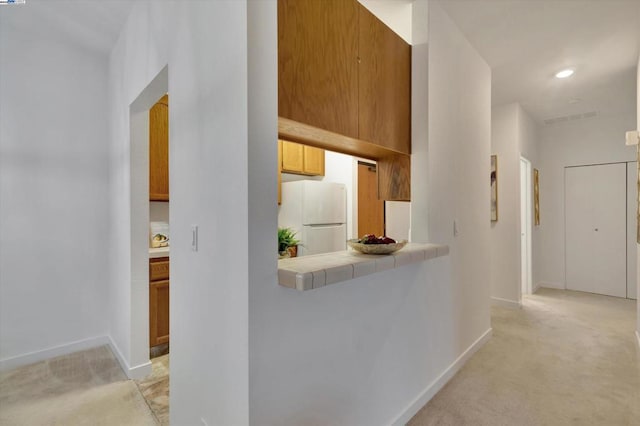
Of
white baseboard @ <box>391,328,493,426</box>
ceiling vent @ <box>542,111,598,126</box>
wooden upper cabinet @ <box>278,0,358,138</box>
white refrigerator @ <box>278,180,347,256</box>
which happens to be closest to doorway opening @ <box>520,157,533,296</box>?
ceiling vent @ <box>542,111,598,126</box>

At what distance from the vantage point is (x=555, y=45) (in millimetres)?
2670

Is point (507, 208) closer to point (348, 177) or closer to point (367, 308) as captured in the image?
point (348, 177)

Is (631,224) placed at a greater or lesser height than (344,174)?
lesser

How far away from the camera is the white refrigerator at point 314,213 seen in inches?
140

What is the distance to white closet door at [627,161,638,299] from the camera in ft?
14.4

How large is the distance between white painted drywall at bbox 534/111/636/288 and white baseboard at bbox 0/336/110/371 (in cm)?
568

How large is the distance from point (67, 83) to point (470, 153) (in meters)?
3.48

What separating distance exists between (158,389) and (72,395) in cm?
54

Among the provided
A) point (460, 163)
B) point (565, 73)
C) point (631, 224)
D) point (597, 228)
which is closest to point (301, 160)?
point (460, 163)

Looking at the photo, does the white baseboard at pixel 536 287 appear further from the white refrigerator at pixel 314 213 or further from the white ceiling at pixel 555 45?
the white refrigerator at pixel 314 213

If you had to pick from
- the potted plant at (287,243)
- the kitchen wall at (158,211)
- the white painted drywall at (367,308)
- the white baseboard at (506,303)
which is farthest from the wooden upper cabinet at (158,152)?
the white baseboard at (506,303)

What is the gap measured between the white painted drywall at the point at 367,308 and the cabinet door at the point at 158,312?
1840mm

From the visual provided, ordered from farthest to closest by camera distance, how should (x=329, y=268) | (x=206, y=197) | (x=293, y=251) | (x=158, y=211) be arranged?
(x=293, y=251) → (x=158, y=211) → (x=206, y=197) → (x=329, y=268)

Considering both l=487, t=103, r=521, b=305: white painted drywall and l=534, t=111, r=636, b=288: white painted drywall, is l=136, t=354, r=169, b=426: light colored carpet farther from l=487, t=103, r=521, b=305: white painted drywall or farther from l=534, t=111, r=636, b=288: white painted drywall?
l=534, t=111, r=636, b=288: white painted drywall
